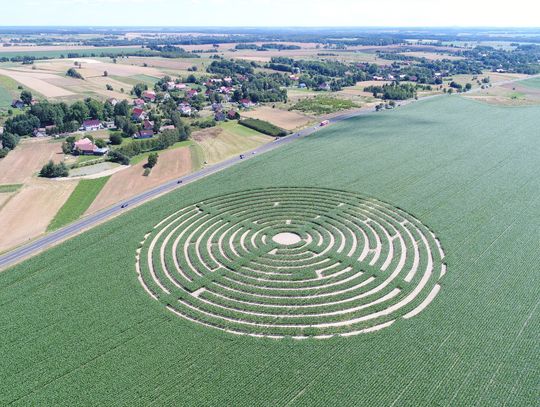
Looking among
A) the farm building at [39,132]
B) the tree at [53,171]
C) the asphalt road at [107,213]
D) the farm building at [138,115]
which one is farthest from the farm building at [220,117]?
the tree at [53,171]

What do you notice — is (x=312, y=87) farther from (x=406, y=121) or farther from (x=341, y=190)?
(x=341, y=190)

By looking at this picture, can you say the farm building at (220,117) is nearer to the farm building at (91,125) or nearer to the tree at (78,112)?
the farm building at (91,125)

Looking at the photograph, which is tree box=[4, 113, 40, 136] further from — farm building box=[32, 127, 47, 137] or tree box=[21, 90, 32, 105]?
tree box=[21, 90, 32, 105]

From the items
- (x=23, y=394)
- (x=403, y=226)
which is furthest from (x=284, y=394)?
(x=403, y=226)

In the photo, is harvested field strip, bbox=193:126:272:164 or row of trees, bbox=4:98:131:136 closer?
harvested field strip, bbox=193:126:272:164

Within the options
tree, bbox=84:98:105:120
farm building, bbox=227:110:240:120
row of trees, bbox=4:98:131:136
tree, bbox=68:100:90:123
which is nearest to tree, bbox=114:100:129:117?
row of trees, bbox=4:98:131:136
